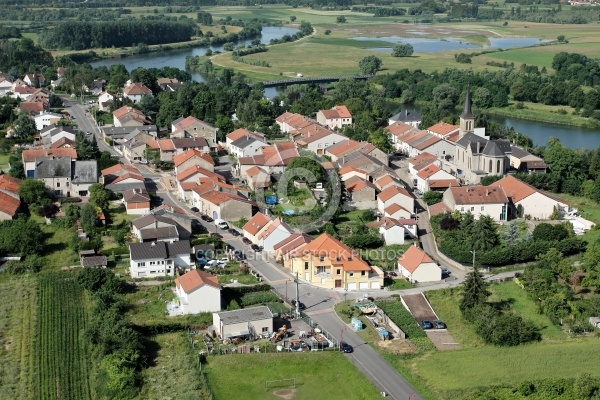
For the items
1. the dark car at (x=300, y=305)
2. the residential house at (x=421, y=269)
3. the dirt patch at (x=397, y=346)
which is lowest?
the dirt patch at (x=397, y=346)

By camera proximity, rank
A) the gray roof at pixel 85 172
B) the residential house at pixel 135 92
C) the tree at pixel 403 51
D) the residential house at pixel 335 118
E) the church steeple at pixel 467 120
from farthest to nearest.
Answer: the tree at pixel 403 51, the residential house at pixel 135 92, the residential house at pixel 335 118, the church steeple at pixel 467 120, the gray roof at pixel 85 172

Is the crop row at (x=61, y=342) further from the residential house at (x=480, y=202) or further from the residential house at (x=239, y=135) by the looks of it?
the residential house at (x=239, y=135)

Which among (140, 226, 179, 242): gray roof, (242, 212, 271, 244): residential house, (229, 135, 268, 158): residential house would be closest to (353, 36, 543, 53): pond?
(229, 135, 268, 158): residential house

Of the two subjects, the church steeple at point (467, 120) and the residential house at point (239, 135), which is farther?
the residential house at point (239, 135)

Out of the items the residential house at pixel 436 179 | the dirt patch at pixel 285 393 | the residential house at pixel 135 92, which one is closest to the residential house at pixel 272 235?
the residential house at pixel 436 179

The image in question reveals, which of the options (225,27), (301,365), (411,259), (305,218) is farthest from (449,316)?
(225,27)

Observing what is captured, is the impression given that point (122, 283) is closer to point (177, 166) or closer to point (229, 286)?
point (229, 286)
